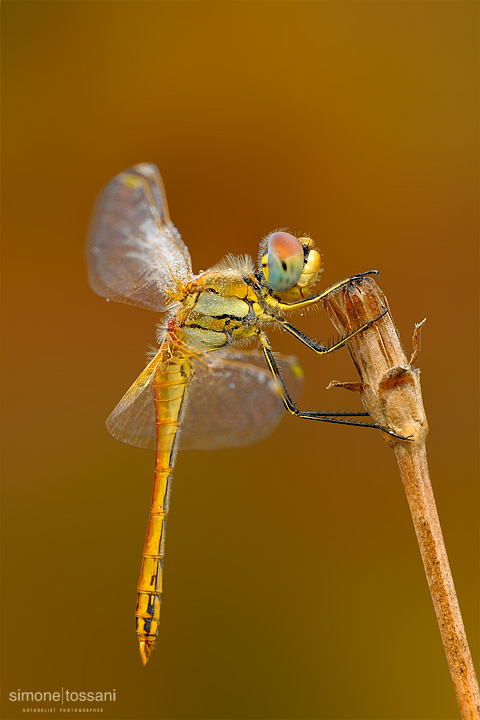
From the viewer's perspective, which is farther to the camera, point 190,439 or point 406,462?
Result: point 190,439

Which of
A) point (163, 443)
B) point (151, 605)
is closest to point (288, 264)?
point (163, 443)

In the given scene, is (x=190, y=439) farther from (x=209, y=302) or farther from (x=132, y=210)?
(x=132, y=210)

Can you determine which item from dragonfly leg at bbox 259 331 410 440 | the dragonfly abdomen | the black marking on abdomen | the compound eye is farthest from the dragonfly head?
the black marking on abdomen

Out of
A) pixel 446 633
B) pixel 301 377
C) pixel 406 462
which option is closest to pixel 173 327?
pixel 301 377

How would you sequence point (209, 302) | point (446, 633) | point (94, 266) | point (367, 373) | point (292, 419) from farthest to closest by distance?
1. point (292, 419)
2. point (94, 266)
3. point (209, 302)
4. point (367, 373)
5. point (446, 633)

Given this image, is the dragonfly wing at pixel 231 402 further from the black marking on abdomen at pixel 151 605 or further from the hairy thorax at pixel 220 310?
the black marking on abdomen at pixel 151 605

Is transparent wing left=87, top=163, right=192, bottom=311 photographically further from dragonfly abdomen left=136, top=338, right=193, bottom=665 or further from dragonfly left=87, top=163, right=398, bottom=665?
dragonfly abdomen left=136, top=338, right=193, bottom=665
